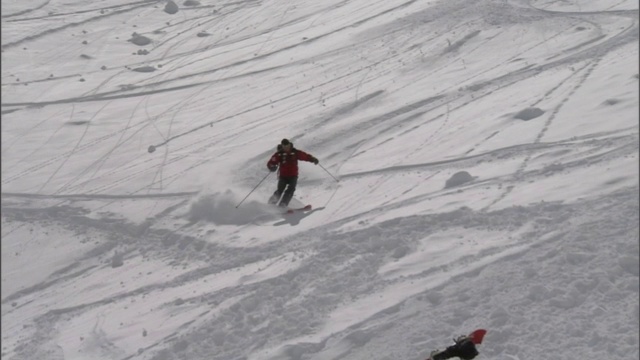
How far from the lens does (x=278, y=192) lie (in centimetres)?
1369

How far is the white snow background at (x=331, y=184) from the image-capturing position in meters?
9.78

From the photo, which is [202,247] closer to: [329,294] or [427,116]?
[329,294]

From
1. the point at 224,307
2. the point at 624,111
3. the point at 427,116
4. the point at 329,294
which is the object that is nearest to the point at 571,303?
the point at 329,294

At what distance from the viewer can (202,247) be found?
1252 cm

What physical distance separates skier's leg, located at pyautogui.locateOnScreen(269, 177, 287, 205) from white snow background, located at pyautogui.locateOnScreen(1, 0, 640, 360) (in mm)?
186

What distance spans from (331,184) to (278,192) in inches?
41.6

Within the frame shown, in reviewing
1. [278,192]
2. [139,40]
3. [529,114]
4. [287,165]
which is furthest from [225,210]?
[139,40]

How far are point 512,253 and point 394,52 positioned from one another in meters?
10.8

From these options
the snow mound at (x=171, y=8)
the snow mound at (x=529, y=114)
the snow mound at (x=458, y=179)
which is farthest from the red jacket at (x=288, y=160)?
the snow mound at (x=171, y=8)

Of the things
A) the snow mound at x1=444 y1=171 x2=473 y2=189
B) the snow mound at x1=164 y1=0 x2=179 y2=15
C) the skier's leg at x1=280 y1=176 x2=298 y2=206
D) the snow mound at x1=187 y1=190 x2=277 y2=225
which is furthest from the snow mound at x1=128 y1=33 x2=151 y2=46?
the snow mound at x1=444 y1=171 x2=473 y2=189

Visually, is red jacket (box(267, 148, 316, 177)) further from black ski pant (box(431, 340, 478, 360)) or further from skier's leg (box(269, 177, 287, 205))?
black ski pant (box(431, 340, 478, 360))

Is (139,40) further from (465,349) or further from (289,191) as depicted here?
(465,349)

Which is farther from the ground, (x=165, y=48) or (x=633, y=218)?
(x=165, y=48)

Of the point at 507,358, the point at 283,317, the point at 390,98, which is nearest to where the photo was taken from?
the point at 507,358
